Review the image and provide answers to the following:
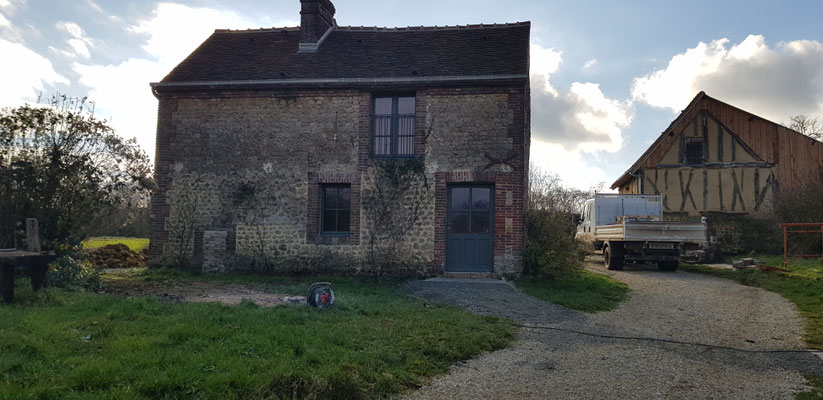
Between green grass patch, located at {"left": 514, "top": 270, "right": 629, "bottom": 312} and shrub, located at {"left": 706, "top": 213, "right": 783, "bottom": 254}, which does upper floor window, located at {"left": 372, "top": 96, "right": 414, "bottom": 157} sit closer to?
green grass patch, located at {"left": 514, "top": 270, "right": 629, "bottom": 312}

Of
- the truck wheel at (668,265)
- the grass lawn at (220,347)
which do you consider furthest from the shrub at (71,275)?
the truck wheel at (668,265)

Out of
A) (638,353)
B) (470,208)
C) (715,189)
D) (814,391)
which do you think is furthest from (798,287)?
(715,189)

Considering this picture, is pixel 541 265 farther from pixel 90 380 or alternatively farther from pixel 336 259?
pixel 90 380

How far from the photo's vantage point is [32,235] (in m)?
8.46

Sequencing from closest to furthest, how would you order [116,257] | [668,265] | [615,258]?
[116,257], [668,265], [615,258]

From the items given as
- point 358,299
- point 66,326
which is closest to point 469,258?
point 358,299

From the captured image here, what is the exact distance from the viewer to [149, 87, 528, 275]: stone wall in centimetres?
1305

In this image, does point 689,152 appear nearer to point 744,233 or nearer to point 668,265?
point 744,233

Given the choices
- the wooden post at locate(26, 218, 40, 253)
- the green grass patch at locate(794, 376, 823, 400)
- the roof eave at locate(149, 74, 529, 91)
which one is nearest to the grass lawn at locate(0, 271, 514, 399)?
the wooden post at locate(26, 218, 40, 253)

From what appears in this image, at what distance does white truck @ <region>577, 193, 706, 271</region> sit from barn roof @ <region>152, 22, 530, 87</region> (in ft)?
19.3

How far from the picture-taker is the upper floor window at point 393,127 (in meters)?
13.7

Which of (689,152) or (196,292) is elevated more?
(689,152)

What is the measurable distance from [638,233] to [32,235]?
1419cm

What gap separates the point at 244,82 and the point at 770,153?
73.2ft
